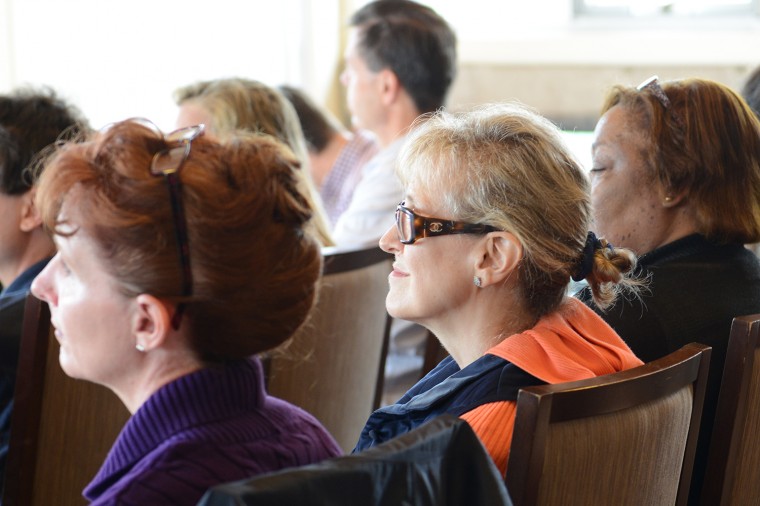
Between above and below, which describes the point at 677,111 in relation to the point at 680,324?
above

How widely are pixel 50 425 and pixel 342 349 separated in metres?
0.66

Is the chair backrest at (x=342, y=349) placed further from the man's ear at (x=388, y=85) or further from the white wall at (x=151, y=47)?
the white wall at (x=151, y=47)

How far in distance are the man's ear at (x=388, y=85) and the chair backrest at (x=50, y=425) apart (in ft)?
6.25

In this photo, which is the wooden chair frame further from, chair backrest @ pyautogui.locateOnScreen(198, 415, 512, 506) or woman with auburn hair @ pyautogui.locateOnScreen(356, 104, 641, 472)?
chair backrest @ pyautogui.locateOnScreen(198, 415, 512, 506)

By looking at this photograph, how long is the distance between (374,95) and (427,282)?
1.94m

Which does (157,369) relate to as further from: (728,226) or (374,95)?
(374,95)

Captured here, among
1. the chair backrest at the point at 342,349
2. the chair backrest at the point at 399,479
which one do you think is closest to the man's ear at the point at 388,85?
the chair backrest at the point at 342,349

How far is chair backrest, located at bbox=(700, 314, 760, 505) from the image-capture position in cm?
158

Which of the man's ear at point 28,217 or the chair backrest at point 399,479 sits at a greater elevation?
the chair backrest at point 399,479

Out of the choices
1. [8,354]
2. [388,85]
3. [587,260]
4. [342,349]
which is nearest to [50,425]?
[8,354]

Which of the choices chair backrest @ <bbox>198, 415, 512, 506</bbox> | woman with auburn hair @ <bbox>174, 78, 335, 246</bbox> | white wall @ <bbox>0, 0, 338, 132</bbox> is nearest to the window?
white wall @ <bbox>0, 0, 338, 132</bbox>

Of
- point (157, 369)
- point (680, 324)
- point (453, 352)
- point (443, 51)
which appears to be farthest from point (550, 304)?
point (443, 51)

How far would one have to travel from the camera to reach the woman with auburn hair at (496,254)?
4.94 feet

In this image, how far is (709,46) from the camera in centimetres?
500
